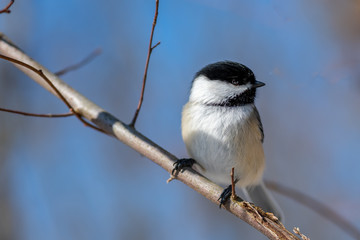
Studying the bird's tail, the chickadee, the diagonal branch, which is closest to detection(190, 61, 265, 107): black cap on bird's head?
the chickadee

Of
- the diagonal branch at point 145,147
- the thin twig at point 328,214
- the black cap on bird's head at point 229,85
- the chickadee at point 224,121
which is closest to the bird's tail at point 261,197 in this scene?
the chickadee at point 224,121

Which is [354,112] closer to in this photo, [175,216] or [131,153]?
[175,216]

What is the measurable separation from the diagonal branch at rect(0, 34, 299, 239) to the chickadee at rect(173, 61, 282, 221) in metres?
0.35

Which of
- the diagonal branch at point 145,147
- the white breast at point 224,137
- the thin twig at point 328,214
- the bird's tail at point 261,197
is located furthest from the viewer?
the bird's tail at point 261,197

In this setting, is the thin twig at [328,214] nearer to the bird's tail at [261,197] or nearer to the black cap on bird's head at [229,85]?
the black cap on bird's head at [229,85]

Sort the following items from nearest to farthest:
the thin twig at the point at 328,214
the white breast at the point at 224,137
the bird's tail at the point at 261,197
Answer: the thin twig at the point at 328,214
the white breast at the point at 224,137
the bird's tail at the point at 261,197

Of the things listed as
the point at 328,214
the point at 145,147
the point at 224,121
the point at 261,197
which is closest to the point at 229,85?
the point at 224,121

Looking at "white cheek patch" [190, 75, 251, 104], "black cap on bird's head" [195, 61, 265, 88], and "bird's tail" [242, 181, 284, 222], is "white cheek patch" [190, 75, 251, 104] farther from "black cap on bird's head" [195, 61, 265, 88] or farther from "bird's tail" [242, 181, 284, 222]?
"bird's tail" [242, 181, 284, 222]

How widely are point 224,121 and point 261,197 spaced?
0.97 meters

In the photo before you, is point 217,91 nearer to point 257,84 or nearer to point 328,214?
point 257,84

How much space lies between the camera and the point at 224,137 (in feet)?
7.30

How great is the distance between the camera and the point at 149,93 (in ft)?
13.1

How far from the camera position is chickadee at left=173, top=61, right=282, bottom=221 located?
2240 millimetres

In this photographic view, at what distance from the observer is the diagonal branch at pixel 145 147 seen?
1563 mm
